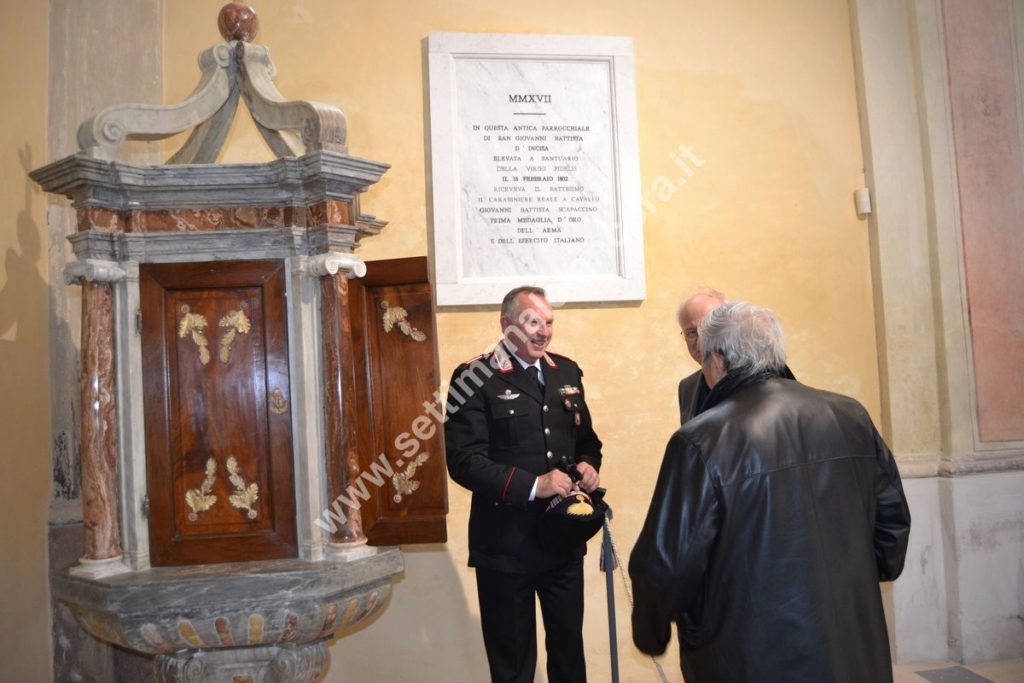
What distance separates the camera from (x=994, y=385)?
4.48 meters

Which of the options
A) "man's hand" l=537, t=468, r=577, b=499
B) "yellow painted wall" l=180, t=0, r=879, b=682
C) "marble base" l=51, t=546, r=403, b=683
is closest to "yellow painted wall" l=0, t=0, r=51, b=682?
"yellow painted wall" l=180, t=0, r=879, b=682

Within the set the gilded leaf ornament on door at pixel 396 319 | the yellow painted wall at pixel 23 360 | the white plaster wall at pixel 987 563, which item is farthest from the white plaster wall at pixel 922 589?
the yellow painted wall at pixel 23 360

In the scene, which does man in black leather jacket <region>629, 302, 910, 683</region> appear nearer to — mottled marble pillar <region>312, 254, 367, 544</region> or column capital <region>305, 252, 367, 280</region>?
mottled marble pillar <region>312, 254, 367, 544</region>

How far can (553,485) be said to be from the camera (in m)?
2.85

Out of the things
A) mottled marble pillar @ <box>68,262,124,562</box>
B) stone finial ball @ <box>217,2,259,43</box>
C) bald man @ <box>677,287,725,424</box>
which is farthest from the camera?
bald man @ <box>677,287,725,424</box>

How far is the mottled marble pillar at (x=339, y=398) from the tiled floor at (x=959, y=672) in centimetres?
279

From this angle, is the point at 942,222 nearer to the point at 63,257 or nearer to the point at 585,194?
the point at 585,194

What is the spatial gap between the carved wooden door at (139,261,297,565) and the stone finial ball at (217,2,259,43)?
81cm

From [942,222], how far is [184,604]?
12.8ft

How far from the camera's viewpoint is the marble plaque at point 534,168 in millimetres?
4211

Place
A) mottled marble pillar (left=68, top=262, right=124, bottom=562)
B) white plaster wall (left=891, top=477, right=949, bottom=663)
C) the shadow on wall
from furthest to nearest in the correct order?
white plaster wall (left=891, top=477, right=949, bottom=663) → the shadow on wall → mottled marble pillar (left=68, top=262, right=124, bottom=562)

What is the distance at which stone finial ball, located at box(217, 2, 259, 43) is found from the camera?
3.02 metres

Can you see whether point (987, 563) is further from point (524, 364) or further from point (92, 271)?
point (92, 271)

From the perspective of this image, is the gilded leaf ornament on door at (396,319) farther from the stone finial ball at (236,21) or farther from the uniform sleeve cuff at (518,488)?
the stone finial ball at (236,21)
